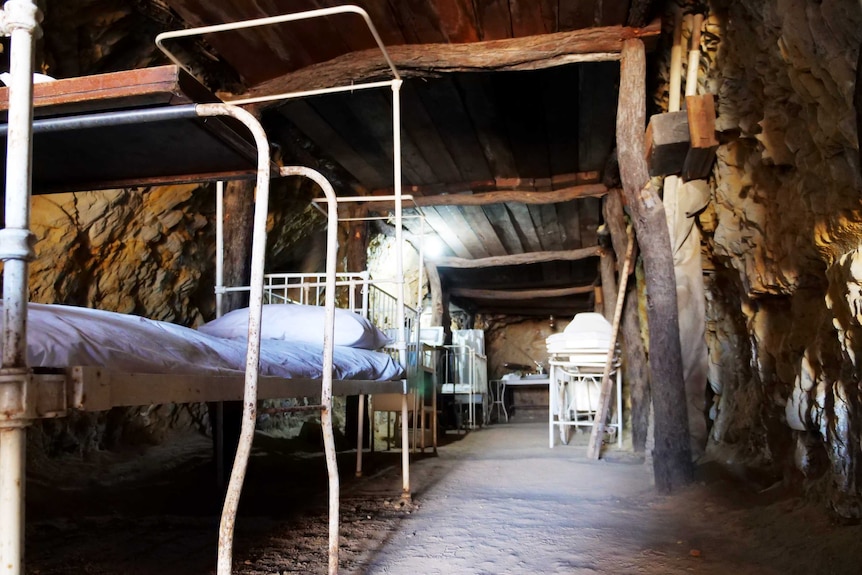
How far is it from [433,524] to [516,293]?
865 centimetres

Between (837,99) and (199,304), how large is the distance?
5.31 meters

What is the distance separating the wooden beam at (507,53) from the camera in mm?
4016

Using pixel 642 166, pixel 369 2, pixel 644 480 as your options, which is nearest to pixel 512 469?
pixel 644 480

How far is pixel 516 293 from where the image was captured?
1168cm

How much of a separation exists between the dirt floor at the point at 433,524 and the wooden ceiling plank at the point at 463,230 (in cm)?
348

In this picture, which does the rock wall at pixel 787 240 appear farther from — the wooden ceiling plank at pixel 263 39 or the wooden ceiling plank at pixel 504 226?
the wooden ceiling plank at pixel 504 226

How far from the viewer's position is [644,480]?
4.46 meters

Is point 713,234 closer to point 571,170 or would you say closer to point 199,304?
point 571,170

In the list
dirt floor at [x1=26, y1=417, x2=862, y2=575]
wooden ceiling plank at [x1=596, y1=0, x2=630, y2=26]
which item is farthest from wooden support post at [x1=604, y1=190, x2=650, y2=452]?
wooden ceiling plank at [x1=596, y1=0, x2=630, y2=26]

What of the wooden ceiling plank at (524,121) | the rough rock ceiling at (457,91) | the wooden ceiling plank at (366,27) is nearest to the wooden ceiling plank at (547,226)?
the rough rock ceiling at (457,91)

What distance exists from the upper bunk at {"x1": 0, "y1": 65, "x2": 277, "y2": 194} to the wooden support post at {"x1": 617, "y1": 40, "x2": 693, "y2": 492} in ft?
9.30

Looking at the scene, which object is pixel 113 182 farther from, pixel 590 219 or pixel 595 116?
pixel 590 219

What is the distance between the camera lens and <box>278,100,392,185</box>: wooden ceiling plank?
5125 mm

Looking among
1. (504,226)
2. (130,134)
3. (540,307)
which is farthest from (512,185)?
(540,307)
